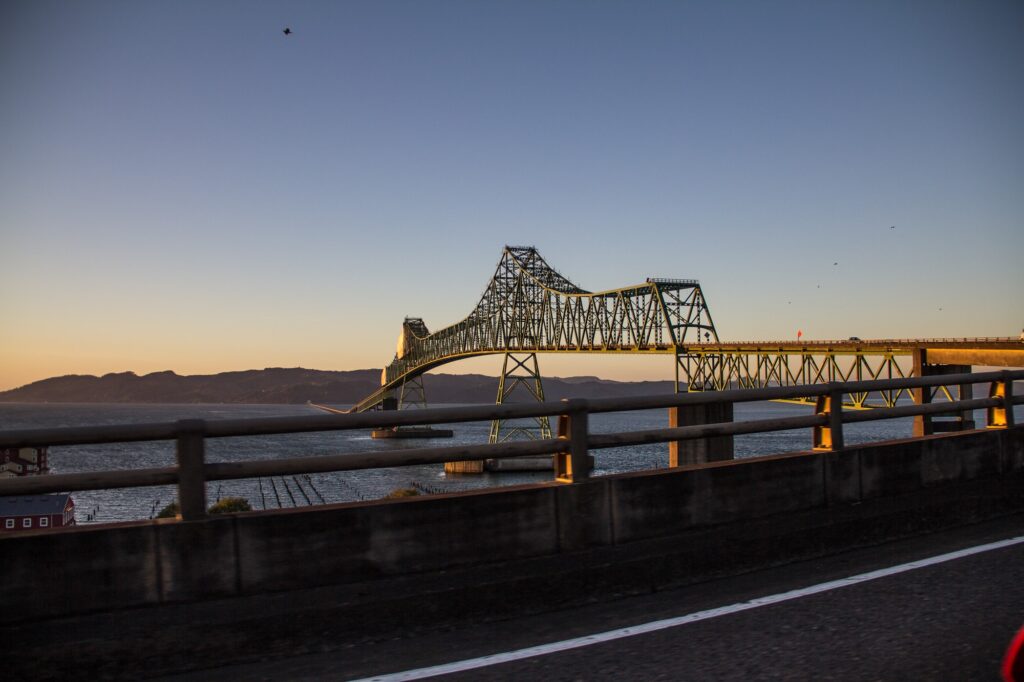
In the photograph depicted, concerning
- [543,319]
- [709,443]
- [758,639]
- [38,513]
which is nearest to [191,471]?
[758,639]

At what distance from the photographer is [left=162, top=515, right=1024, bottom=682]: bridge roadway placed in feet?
14.6

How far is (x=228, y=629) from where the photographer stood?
16.4ft

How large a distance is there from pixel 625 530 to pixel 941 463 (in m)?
4.21

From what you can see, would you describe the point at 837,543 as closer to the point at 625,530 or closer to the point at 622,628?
the point at 625,530

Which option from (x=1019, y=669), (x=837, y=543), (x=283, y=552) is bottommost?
(x=837, y=543)

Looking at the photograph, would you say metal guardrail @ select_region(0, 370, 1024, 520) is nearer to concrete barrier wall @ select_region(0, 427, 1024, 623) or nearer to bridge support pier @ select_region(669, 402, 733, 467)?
concrete barrier wall @ select_region(0, 427, 1024, 623)

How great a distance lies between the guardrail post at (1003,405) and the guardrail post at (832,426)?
278 centimetres

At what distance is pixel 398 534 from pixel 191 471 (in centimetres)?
138

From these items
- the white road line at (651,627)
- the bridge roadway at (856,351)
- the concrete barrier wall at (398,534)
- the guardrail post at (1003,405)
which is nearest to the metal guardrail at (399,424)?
the concrete barrier wall at (398,534)

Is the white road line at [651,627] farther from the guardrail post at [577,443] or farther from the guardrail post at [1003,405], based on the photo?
the guardrail post at [1003,405]

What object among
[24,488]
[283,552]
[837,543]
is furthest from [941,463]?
[24,488]

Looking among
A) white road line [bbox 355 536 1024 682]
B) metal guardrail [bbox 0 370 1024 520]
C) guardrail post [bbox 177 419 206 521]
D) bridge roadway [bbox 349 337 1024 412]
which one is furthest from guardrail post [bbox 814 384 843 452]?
bridge roadway [bbox 349 337 1024 412]

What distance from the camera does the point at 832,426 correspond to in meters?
7.79

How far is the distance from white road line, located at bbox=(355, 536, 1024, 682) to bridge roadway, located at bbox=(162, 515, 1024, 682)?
5cm
